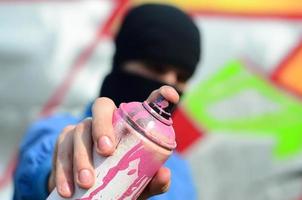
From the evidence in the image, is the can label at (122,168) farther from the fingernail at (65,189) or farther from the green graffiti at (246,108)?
the green graffiti at (246,108)

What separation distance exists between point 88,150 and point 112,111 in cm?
5

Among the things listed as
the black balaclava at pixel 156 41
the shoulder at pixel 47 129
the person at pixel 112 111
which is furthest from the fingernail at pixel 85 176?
the black balaclava at pixel 156 41

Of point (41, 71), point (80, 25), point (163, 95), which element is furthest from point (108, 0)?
point (163, 95)

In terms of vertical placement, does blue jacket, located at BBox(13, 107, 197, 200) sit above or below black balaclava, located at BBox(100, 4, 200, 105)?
below

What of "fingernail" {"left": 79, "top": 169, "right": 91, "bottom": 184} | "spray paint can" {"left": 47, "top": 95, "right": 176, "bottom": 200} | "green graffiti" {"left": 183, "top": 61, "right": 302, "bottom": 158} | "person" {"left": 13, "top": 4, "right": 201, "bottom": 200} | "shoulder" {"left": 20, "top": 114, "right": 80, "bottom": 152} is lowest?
"green graffiti" {"left": 183, "top": 61, "right": 302, "bottom": 158}

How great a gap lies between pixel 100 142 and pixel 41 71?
4.64 ft

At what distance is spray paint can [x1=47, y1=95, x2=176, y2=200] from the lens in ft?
2.15

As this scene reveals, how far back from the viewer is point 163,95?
69 cm

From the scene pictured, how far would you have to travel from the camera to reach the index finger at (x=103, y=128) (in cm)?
65

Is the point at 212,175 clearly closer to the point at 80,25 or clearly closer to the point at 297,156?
the point at 297,156

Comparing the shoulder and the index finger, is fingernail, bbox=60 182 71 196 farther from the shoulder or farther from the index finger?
the shoulder

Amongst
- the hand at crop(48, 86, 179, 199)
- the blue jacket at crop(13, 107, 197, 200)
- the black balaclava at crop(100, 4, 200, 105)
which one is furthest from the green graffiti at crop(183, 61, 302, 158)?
the hand at crop(48, 86, 179, 199)

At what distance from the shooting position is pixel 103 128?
0.67 metres

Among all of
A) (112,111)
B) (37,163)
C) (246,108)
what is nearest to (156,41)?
(37,163)
